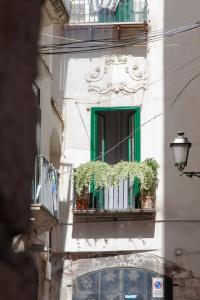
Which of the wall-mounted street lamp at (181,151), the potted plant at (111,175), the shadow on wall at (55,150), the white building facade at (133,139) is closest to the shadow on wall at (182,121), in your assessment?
the white building facade at (133,139)

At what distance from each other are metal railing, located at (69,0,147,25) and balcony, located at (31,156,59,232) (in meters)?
4.47

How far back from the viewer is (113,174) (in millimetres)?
16984

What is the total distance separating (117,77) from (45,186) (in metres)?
4.67

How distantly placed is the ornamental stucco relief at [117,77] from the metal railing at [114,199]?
7.53ft

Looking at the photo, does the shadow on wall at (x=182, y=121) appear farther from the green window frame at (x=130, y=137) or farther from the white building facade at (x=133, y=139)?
the green window frame at (x=130, y=137)

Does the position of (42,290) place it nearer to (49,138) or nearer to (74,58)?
(49,138)

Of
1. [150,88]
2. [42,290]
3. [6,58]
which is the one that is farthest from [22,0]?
[150,88]

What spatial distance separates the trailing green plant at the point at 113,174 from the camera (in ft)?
55.5

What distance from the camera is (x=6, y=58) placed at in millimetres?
1877

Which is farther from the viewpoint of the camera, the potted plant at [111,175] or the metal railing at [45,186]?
the potted plant at [111,175]

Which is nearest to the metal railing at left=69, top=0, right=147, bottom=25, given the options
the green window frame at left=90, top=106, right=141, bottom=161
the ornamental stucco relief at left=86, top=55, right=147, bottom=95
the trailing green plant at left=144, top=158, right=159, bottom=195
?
the ornamental stucco relief at left=86, top=55, right=147, bottom=95

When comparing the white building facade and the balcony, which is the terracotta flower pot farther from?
the balcony

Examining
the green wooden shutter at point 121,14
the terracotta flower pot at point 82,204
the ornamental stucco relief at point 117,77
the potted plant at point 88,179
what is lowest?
the terracotta flower pot at point 82,204

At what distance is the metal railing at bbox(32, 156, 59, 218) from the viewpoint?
13659mm
